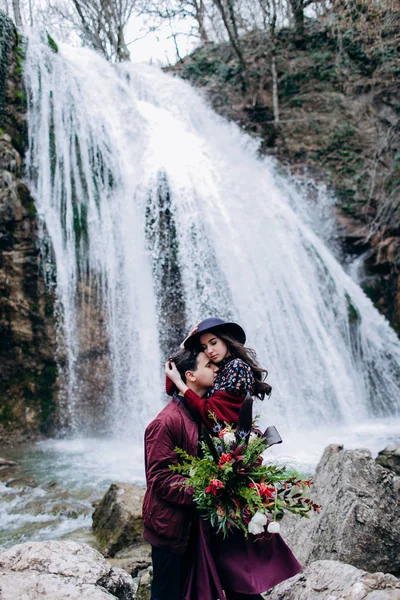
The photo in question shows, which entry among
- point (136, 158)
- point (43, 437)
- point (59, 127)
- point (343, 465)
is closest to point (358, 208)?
point (136, 158)

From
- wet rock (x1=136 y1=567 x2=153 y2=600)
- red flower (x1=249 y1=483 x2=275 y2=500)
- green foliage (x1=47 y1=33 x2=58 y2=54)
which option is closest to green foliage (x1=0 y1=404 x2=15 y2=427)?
wet rock (x1=136 y1=567 x2=153 y2=600)

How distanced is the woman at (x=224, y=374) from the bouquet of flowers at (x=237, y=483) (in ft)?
0.44

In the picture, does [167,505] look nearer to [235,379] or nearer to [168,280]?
[235,379]

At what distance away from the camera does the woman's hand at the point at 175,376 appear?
2383 millimetres

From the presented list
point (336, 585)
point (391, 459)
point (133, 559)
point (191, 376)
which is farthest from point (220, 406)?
point (391, 459)

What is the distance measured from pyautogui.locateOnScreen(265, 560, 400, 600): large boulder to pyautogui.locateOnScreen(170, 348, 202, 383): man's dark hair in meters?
1.16

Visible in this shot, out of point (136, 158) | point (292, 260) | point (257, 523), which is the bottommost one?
point (257, 523)

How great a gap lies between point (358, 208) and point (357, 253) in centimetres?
137

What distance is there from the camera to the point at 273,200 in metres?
11.8

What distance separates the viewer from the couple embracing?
208 cm

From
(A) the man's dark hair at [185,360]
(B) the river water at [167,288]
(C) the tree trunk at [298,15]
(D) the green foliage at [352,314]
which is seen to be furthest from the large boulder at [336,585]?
(C) the tree trunk at [298,15]

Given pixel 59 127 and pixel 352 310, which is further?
pixel 59 127

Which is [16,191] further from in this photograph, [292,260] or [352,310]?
[352,310]

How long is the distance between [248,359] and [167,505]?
780 mm
